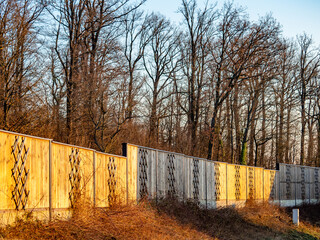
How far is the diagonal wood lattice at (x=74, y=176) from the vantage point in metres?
11.3

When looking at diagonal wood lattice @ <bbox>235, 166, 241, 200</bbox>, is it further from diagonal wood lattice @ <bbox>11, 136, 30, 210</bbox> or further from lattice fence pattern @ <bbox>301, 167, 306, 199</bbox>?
diagonal wood lattice @ <bbox>11, 136, 30, 210</bbox>

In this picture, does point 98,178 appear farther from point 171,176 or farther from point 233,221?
point 233,221

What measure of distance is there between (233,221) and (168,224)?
4921mm

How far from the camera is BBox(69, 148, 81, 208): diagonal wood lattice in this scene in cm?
1134

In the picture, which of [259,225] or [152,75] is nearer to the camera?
[259,225]

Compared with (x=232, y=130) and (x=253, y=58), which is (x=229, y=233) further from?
(x=232, y=130)

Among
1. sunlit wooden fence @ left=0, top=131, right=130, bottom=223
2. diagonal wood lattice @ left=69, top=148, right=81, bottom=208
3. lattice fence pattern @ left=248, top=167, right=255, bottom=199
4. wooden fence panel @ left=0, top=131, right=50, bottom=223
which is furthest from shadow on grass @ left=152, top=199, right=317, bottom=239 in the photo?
wooden fence panel @ left=0, top=131, right=50, bottom=223

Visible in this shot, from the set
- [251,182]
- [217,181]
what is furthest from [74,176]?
[251,182]

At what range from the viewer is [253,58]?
31391 millimetres

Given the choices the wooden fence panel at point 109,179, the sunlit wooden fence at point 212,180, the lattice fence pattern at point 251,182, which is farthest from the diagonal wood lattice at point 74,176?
the lattice fence pattern at point 251,182

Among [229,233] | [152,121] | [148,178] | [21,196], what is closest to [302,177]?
[152,121]

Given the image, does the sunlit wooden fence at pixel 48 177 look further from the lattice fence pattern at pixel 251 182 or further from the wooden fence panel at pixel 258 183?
the wooden fence panel at pixel 258 183

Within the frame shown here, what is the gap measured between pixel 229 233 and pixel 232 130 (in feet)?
80.4

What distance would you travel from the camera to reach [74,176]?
37.7ft
